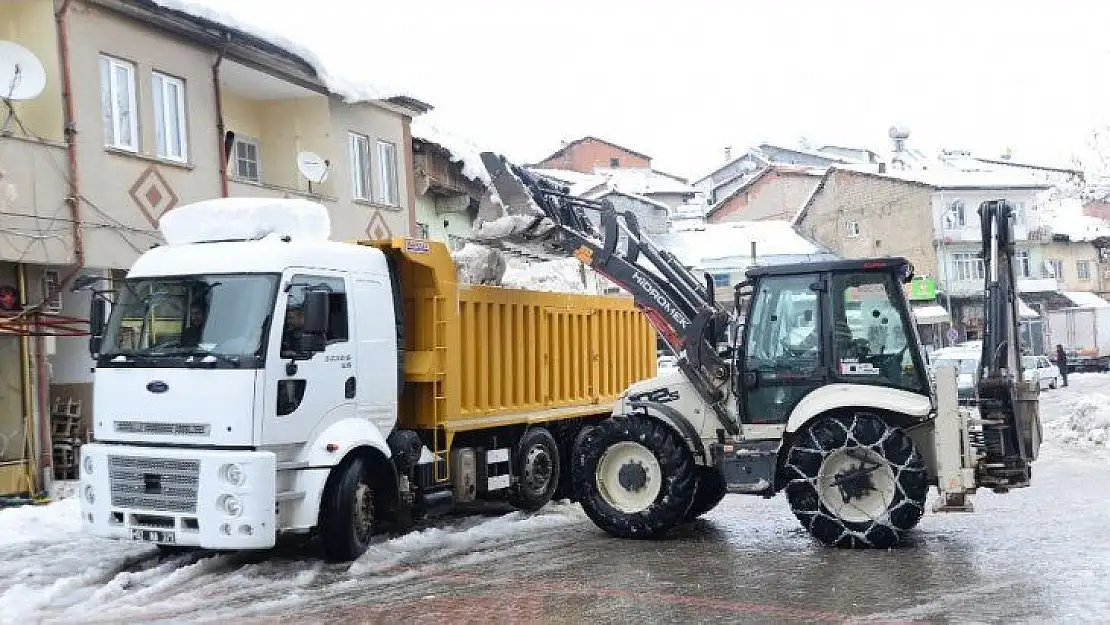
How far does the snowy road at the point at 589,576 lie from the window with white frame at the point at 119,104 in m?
5.77

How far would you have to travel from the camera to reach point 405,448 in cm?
1066

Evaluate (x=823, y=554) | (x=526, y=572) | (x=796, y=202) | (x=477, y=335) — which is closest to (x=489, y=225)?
(x=477, y=335)

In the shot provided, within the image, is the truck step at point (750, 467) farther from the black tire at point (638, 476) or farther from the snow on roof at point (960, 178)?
the snow on roof at point (960, 178)

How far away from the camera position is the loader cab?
10211 mm

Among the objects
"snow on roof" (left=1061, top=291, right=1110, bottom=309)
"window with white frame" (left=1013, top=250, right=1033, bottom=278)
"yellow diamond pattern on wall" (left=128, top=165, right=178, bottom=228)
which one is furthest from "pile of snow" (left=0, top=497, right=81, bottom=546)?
"window with white frame" (left=1013, top=250, right=1033, bottom=278)

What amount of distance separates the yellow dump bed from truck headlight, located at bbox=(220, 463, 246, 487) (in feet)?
7.80

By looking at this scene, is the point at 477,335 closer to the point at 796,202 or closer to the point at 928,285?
the point at 928,285

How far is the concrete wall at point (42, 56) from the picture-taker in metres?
14.6

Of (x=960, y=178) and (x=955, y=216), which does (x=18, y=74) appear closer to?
(x=955, y=216)

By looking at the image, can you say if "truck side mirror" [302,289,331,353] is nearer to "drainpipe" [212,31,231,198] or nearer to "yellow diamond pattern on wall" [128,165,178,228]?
"yellow diamond pattern on wall" [128,165,178,228]

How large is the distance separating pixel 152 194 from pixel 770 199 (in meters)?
54.5

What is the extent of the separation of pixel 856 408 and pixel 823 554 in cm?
133

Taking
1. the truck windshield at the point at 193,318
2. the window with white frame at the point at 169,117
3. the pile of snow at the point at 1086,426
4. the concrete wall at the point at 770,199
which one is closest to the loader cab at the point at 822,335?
the truck windshield at the point at 193,318

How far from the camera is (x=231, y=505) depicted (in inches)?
350
